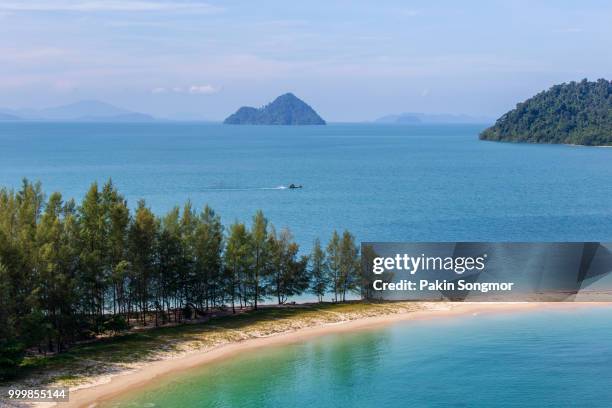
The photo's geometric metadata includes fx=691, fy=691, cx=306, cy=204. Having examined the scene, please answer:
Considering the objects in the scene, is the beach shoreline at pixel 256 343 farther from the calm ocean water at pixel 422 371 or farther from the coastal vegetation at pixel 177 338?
the calm ocean water at pixel 422 371

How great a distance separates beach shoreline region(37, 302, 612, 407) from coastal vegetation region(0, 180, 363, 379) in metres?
5.16

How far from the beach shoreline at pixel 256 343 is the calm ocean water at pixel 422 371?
3.02 ft

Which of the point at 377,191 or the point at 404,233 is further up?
the point at 377,191

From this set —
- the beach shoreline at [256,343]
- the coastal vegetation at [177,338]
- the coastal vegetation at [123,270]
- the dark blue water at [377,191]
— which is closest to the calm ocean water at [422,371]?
the beach shoreline at [256,343]

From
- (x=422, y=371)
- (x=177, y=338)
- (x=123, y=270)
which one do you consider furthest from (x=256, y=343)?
(x=422, y=371)

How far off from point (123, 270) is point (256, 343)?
1112cm

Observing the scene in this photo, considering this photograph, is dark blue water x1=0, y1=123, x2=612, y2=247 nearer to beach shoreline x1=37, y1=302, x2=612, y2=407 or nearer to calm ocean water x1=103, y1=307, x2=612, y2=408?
beach shoreline x1=37, y1=302, x2=612, y2=407

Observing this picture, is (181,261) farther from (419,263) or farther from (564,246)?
(564,246)

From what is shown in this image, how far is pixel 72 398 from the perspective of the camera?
126 feet

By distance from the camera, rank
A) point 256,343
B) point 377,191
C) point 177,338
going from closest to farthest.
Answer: point 177,338, point 256,343, point 377,191

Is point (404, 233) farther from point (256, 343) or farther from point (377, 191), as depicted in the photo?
point (377, 191)

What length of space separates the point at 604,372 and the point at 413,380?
12.4 m

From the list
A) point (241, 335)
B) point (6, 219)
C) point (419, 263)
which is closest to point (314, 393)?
point (241, 335)

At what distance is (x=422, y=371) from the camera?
45.4 m
